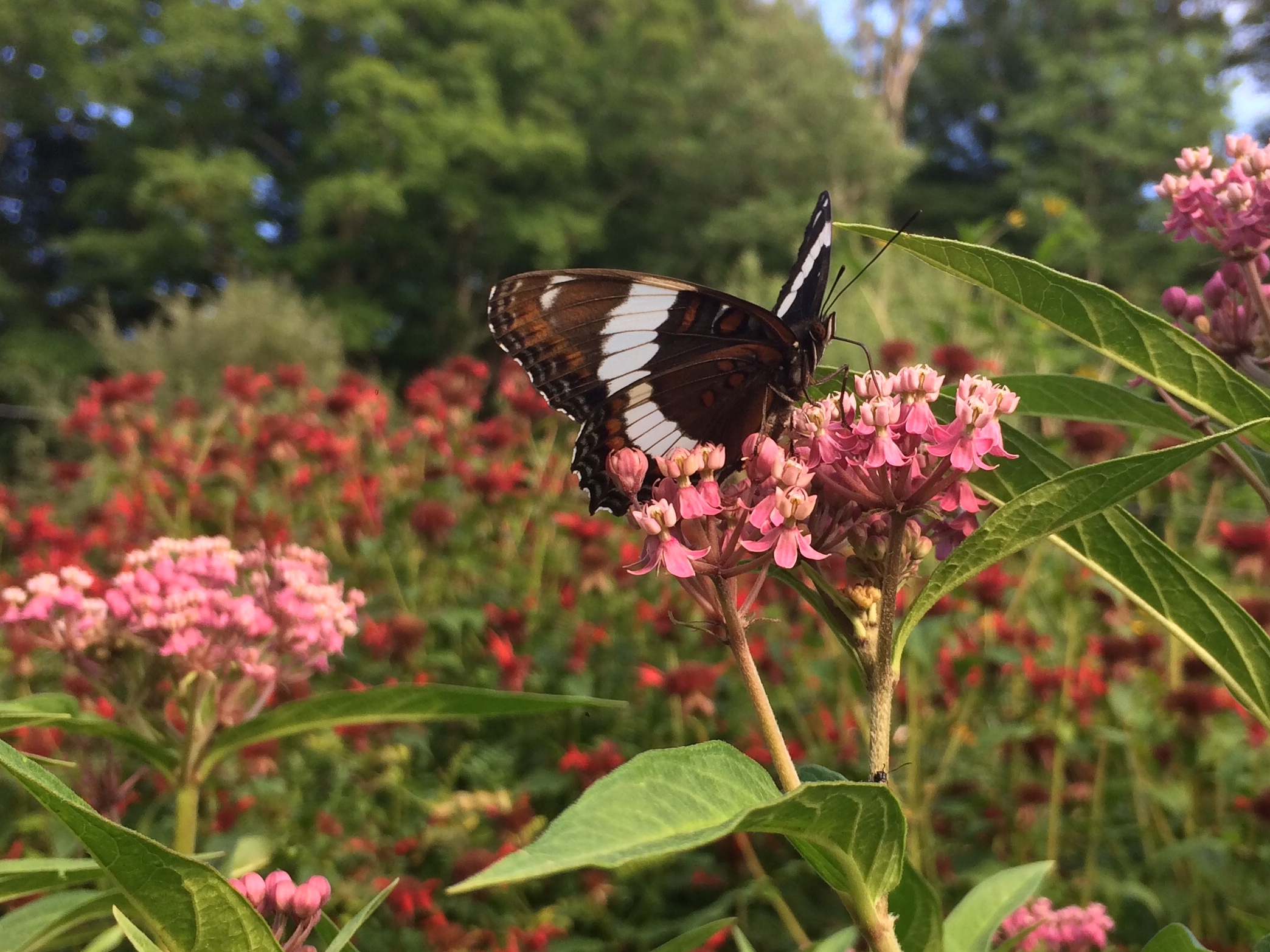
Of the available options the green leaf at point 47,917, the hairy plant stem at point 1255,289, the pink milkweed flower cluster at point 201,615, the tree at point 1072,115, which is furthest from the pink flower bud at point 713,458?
the tree at point 1072,115

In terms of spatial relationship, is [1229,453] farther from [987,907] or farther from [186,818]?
[186,818]

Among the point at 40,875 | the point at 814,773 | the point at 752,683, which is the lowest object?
the point at 40,875

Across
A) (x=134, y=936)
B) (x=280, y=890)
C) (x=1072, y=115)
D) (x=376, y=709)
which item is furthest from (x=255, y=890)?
(x=1072, y=115)

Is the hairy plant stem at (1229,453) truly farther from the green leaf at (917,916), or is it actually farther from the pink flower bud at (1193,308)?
the green leaf at (917,916)

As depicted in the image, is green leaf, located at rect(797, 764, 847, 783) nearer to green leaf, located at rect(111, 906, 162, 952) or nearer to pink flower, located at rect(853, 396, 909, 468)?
pink flower, located at rect(853, 396, 909, 468)

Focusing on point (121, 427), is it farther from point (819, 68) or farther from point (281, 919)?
point (819, 68)
